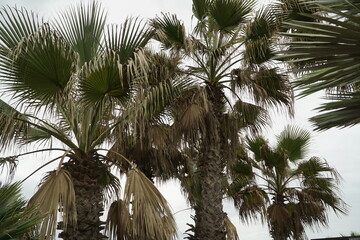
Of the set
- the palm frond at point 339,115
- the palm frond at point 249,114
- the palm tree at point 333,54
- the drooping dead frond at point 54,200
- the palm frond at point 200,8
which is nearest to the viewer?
the palm tree at point 333,54

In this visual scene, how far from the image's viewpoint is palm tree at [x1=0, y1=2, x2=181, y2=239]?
548 centimetres

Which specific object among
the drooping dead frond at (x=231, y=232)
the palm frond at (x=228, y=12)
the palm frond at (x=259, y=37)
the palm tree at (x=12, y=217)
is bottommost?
the palm tree at (x=12, y=217)

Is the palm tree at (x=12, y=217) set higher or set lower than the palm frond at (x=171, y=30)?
lower

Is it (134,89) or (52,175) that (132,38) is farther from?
(52,175)

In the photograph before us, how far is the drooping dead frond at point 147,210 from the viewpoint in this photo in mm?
5629

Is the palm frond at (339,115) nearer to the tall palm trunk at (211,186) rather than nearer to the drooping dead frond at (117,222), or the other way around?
the drooping dead frond at (117,222)

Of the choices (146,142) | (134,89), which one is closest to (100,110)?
(134,89)

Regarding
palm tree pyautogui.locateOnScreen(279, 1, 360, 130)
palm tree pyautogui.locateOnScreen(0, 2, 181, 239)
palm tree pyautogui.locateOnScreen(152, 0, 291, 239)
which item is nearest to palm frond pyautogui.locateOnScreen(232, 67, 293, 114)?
palm tree pyautogui.locateOnScreen(152, 0, 291, 239)

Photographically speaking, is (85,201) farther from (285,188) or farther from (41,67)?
(285,188)

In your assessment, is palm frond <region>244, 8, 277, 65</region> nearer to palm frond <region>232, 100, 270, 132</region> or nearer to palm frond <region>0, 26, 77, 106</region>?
palm frond <region>232, 100, 270, 132</region>

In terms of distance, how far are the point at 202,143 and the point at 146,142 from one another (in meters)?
1.29

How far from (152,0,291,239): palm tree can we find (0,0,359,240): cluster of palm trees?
0.02 m

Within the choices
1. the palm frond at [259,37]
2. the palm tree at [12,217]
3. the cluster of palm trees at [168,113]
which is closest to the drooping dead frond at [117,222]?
the cluster of palm trees at [168,113]

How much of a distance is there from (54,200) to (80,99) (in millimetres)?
1319
